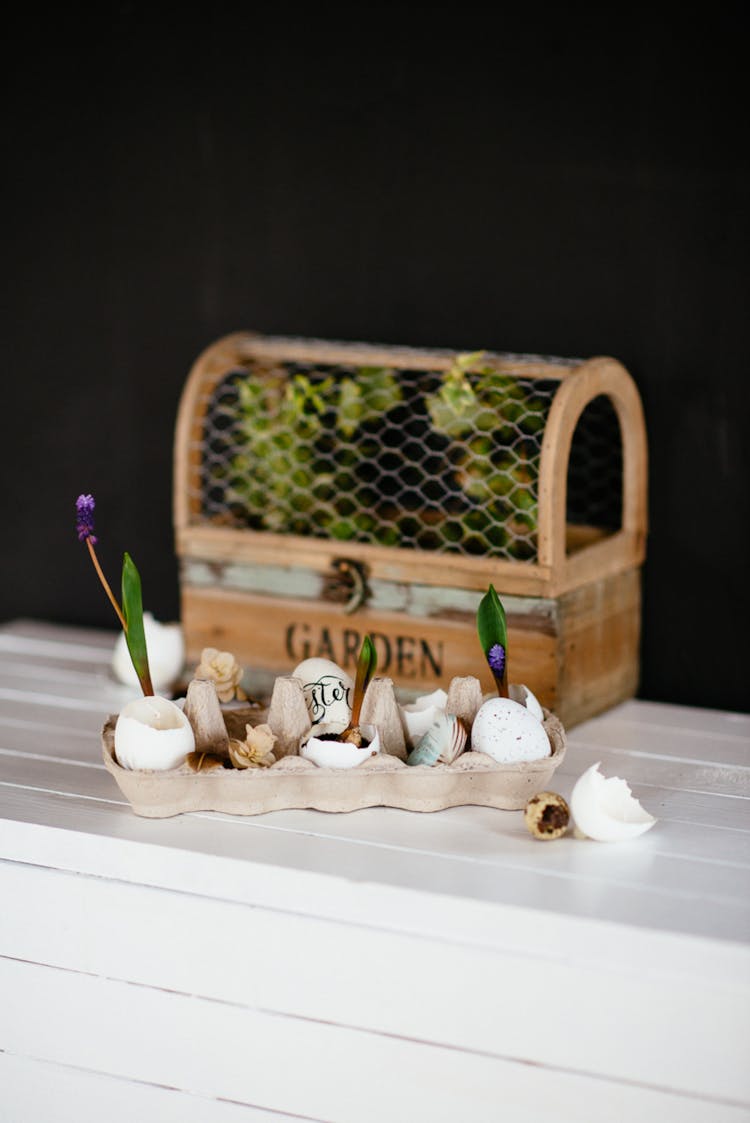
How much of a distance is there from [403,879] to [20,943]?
14.9 inches

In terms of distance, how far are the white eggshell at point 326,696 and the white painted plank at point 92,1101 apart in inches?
13.9

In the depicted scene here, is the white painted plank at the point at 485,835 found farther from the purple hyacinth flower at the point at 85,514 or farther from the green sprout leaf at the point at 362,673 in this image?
the purple hyacinth flower at the point at 85,514

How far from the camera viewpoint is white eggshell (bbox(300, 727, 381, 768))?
1370mm

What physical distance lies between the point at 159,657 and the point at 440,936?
658mm

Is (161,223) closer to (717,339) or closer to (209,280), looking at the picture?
(209,280)

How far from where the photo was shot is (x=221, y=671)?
1597mm

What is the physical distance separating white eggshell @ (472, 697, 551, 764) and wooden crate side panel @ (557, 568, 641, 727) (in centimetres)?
22

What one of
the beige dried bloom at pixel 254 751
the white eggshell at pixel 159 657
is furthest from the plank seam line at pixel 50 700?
the beige dried bloom at pixel 254 751

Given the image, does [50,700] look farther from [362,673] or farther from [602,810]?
[602,810]

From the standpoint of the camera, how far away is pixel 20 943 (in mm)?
1367

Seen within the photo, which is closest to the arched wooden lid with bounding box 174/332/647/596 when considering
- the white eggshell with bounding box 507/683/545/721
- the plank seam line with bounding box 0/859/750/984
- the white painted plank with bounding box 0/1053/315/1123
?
the white eggshell with bounding box 507/683/545/721

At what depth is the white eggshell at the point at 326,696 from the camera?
4.70 ft

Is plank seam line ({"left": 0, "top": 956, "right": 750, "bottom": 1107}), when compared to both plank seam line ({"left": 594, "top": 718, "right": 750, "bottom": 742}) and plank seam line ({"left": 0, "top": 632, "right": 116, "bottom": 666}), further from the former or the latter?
plank seam line ({"left": 0, "top": 632, "right": 116, "bottom": 666})

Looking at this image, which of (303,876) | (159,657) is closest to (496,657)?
(303,876)
